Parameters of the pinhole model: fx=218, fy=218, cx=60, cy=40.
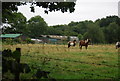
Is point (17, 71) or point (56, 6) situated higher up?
point (56, 6)

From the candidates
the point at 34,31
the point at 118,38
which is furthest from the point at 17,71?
the point at 118,38

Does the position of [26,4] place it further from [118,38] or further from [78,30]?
[78,30]

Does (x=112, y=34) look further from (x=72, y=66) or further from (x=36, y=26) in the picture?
(x=72, y=66)

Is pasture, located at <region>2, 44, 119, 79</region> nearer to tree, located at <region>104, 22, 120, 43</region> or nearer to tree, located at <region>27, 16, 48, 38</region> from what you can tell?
tree, located at <region>27, 16, 48, 38</region>

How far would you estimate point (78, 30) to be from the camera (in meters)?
134

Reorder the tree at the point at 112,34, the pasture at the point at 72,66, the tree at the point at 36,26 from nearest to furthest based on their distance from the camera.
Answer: the pasture at the point at 72,66 < the tree at the point at 36,26 < the tree at the point at 112,34

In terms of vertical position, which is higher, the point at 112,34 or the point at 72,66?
the point at 112,34

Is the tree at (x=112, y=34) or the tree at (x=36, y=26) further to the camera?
the tree at (x=112, y=34)

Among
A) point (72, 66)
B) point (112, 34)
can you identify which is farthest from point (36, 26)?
Answer: point (72, 66)

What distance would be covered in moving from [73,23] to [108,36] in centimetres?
8091

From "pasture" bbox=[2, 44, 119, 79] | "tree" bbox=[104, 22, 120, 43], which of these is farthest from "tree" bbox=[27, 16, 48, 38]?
"pasture" bbox=[2, 44, 119, 79]

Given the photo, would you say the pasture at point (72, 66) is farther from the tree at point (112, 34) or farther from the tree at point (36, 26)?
the tree at point (112, 34)

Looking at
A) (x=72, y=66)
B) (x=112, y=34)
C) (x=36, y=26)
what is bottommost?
(x=72, y=66)

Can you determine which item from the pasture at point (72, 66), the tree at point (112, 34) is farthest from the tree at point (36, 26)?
the pasture at point (72, 66)
